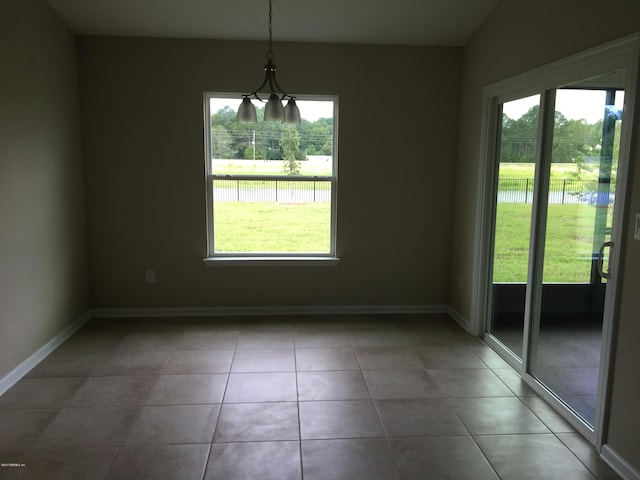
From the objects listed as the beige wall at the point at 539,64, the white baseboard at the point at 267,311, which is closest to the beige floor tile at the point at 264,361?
the white baseboard at the point at 267,311

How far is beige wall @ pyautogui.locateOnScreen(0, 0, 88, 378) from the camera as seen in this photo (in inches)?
121

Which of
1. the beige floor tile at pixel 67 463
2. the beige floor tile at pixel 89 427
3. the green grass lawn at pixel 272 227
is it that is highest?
the green grass lawn at pixel 272 227

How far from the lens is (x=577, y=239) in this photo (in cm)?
276

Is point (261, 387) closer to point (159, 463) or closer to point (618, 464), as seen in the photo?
point (159, 463)

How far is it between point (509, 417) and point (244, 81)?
3345mm

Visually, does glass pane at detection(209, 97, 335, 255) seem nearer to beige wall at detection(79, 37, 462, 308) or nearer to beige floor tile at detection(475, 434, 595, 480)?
beige wall at detection(79, 37, 462, 308)

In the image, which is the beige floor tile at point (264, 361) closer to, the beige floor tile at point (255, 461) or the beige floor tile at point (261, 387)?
the beige floor tile at point (261, 387)

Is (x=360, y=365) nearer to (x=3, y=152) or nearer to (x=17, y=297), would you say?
(x=17, y=297)

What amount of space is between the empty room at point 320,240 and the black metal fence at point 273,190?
0.02 meters

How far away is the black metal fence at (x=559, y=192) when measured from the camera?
2607 millimetres

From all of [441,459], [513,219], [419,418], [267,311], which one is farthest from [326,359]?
[513,219]

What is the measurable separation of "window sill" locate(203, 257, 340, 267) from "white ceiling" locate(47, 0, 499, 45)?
1.96 m

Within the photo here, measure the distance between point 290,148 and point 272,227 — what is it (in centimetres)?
76

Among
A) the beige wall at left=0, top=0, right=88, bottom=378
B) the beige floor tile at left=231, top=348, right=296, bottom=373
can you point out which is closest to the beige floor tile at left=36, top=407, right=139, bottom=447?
the beige wall at left=0, top=0, right=88, bottom=378
